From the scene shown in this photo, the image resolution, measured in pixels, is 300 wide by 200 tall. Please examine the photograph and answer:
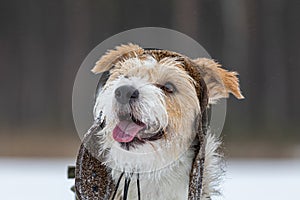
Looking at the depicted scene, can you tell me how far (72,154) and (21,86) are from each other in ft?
2.35

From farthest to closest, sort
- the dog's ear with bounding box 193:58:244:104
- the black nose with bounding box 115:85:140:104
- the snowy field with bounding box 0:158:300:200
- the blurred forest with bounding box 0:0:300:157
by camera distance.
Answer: the blurred forest with bounding box 0:0:300:157
the snowy field with bounding box 0:158:300:200
the dog's ear with bounding box 193:58:244:104
the black nose with bounding box 115:85:140:104

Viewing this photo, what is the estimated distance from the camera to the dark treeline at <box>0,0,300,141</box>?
5.04 metres

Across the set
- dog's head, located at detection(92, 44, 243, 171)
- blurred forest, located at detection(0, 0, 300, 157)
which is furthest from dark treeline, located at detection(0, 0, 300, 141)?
dog's head, located at detection(92, 44, 243, 171)

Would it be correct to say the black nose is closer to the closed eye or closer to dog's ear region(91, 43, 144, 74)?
the closed eye

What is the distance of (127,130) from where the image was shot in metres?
1.89

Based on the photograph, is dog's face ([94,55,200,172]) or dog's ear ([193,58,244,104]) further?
dog's ear ([193,58,244,104])

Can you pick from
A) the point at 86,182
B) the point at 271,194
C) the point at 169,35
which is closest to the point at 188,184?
the point at 86,182

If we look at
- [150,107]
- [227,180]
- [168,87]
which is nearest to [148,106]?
[150,107]

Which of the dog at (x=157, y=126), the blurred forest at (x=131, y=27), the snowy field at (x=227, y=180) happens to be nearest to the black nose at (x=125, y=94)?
the dog at (x=157, y=126)

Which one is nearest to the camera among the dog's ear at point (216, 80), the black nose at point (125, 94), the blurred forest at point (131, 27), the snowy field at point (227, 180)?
the black nose at point (125, 94)

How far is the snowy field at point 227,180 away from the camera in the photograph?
3705 mm

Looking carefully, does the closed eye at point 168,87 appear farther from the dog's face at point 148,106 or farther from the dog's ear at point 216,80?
the dog's ear at point 216,80

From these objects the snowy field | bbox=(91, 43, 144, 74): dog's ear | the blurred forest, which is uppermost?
bbox=(91, 43, 144, 74): dog's ear

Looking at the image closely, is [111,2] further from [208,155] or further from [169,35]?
[208,155]
